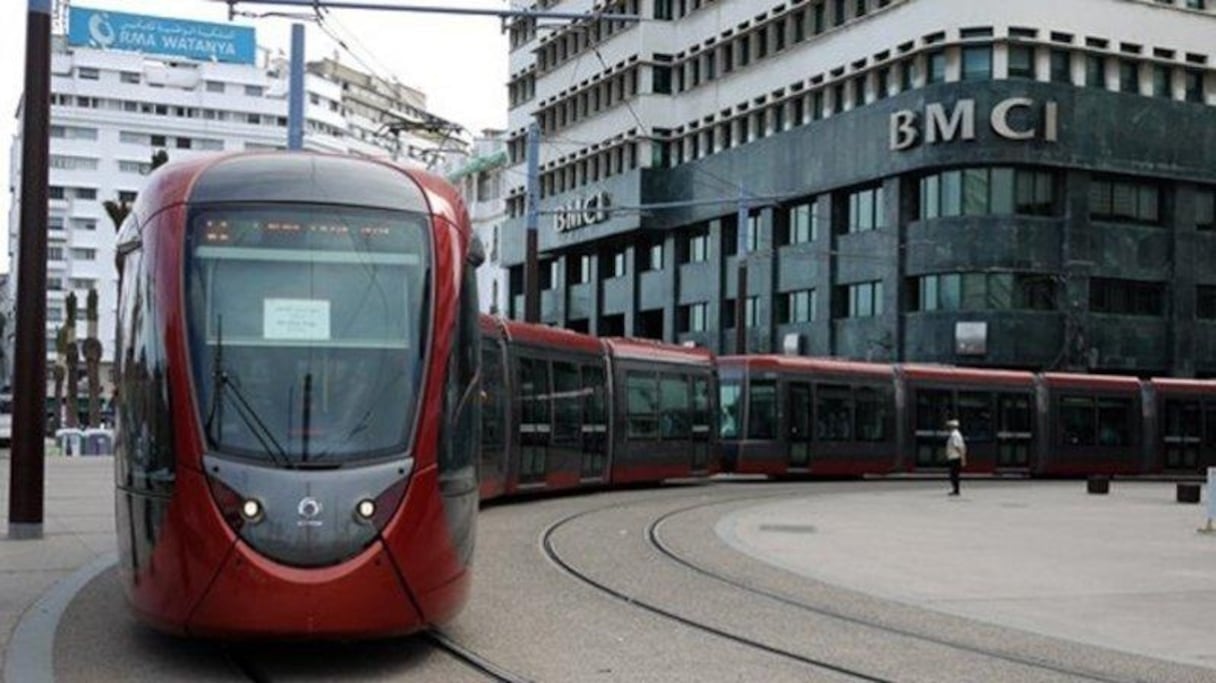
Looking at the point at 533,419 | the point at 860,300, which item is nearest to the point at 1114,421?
the point at 860,300

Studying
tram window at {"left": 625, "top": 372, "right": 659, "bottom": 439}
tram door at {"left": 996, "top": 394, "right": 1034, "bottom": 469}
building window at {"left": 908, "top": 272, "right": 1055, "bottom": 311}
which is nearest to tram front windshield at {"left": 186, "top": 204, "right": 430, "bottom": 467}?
tram window at {"left": 625, "top": 372, "right": 659, "bottom": 439}

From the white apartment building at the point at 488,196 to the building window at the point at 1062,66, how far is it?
42570 millimetres

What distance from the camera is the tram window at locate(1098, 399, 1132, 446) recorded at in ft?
137

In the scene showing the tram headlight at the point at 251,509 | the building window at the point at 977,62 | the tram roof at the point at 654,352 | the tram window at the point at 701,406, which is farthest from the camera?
the building window at the point at 977,62

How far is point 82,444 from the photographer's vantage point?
1823 inches

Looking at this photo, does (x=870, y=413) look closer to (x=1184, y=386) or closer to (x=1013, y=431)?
(x=1013, y=431)

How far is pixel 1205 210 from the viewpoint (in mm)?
59438

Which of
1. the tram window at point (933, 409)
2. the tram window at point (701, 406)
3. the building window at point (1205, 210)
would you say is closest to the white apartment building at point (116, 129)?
the building window at point (1205, 210)

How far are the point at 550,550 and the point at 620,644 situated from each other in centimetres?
647

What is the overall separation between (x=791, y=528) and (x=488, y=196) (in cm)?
8393

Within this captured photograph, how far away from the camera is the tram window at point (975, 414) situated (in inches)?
1542

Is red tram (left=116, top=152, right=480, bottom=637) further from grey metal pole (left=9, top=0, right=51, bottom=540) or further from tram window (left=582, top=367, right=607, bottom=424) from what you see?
tram window (left=582, top=367, right=607, bottom=424)

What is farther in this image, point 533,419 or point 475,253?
point 533,419

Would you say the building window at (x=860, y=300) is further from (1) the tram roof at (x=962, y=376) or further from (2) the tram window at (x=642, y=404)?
(2) the tram window at (x=642, y=404)
